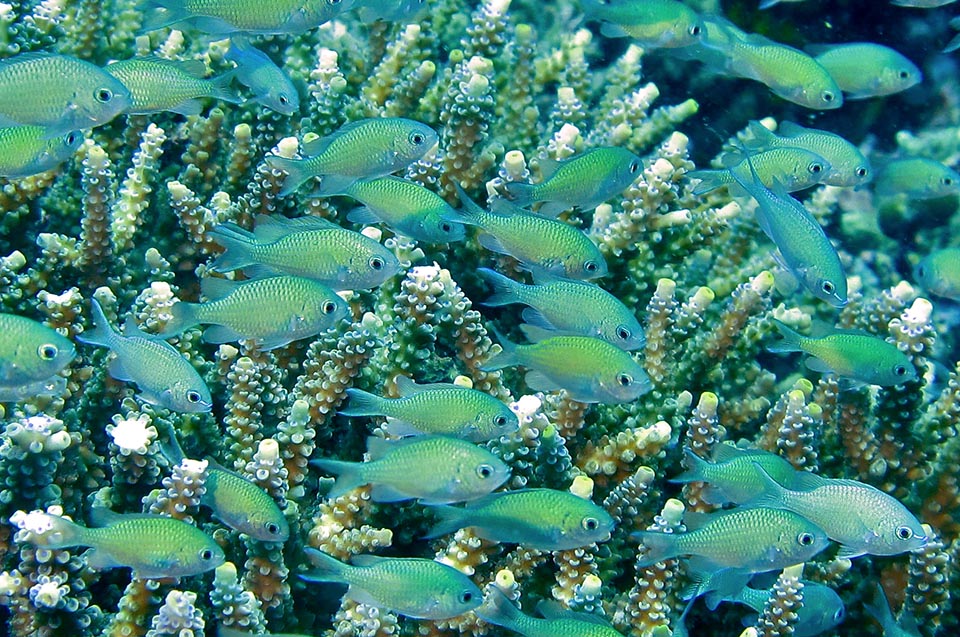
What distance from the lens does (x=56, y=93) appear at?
2.75 m

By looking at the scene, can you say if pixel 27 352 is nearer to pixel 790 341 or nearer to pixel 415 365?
pixel 415 365

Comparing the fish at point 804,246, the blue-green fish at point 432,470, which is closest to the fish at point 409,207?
the blue-green fish at point 432,470

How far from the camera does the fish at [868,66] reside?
4.59 meters

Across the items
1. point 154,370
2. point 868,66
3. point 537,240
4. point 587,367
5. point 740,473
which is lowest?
point 740,473

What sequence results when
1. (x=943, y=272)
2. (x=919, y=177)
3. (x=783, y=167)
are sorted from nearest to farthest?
1. (x=783, y=167)
2. (x=943, y=272)
3. (x=919, y=177)

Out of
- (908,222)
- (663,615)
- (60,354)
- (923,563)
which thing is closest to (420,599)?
(663,615)

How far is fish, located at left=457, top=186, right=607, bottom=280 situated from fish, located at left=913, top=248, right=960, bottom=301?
88.5 inches

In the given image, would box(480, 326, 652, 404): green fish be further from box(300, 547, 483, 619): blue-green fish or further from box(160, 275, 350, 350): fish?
box(300, 547, 483, 619): blue-green fish

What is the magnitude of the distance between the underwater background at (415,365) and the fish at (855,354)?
272mm

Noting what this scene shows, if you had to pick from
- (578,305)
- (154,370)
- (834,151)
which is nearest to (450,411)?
(578,305)

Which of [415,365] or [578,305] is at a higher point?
[578,305]

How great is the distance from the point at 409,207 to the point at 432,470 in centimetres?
123

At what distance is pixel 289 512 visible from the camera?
3.00m

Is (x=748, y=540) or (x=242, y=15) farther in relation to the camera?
(x=242, y=15)
